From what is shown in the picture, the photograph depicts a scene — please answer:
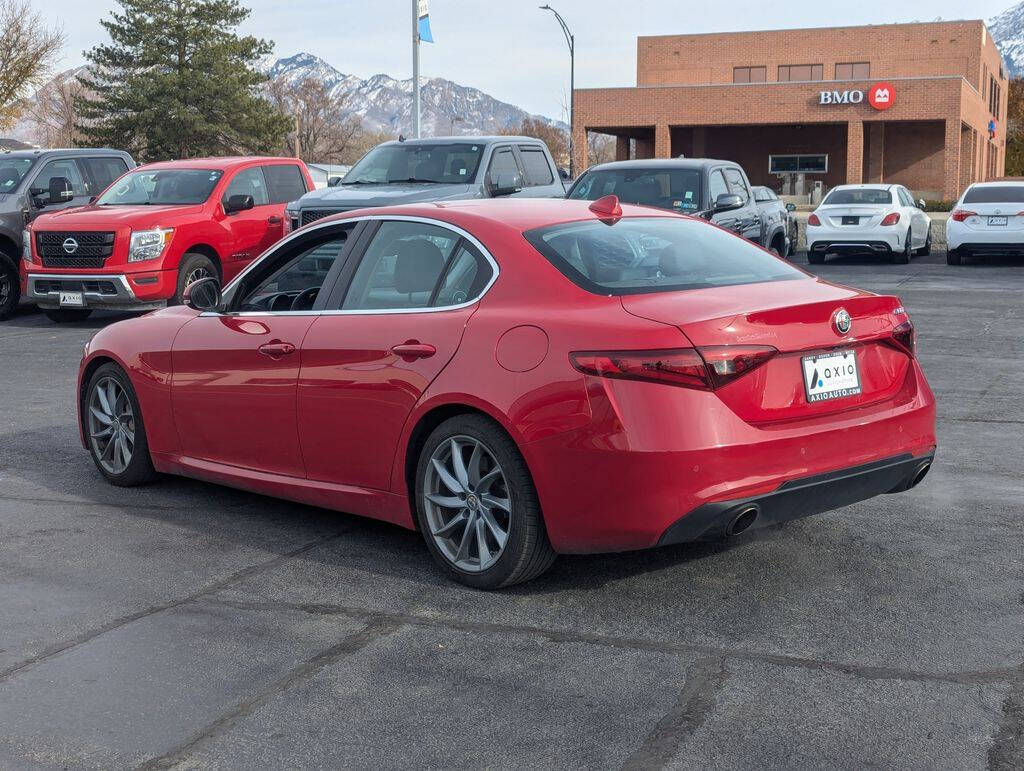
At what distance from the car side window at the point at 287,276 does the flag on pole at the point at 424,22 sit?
80.6 feet

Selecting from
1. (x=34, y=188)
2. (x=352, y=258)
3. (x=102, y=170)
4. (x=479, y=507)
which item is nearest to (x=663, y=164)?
(x=102, y=170)

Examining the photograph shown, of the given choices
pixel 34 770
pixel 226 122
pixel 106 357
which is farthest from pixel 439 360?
pixel 226 122

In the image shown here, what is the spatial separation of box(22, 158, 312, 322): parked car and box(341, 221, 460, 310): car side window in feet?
32.6

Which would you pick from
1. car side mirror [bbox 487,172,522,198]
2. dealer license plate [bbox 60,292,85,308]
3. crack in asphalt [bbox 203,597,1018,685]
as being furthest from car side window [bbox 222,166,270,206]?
crack in asphalt [bbox 203,597,1018,685]

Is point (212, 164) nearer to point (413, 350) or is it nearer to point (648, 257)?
point (413, 350)

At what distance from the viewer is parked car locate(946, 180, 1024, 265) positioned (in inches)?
899

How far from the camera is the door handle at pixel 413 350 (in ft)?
17.0

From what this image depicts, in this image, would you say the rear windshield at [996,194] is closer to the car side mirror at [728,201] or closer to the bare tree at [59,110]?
the car side mirror at [728,201]

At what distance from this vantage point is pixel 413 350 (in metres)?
5.24

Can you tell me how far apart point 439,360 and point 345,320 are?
0.69m

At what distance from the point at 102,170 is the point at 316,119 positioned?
8001cm

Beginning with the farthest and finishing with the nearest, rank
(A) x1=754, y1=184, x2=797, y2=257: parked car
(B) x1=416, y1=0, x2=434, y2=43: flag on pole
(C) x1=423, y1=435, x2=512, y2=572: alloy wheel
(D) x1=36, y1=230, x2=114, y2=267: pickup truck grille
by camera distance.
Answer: (B) x1=416, y1=0, x2=434, y2=43: flag on pole, (A) x1=754, y1=184, x2=797, y2=257: parked car, (D) x1=36, y1=230, x2=114, y2=267: pickup truck grille, (C) x1=423, y1=435, x2=512, y2=572: alloy wheel

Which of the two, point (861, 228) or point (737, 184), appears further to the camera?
point (861, 228)

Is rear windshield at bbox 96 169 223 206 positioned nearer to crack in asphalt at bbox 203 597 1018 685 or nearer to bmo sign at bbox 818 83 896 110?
crack in asphalt at bbox 203 597 1018 685
